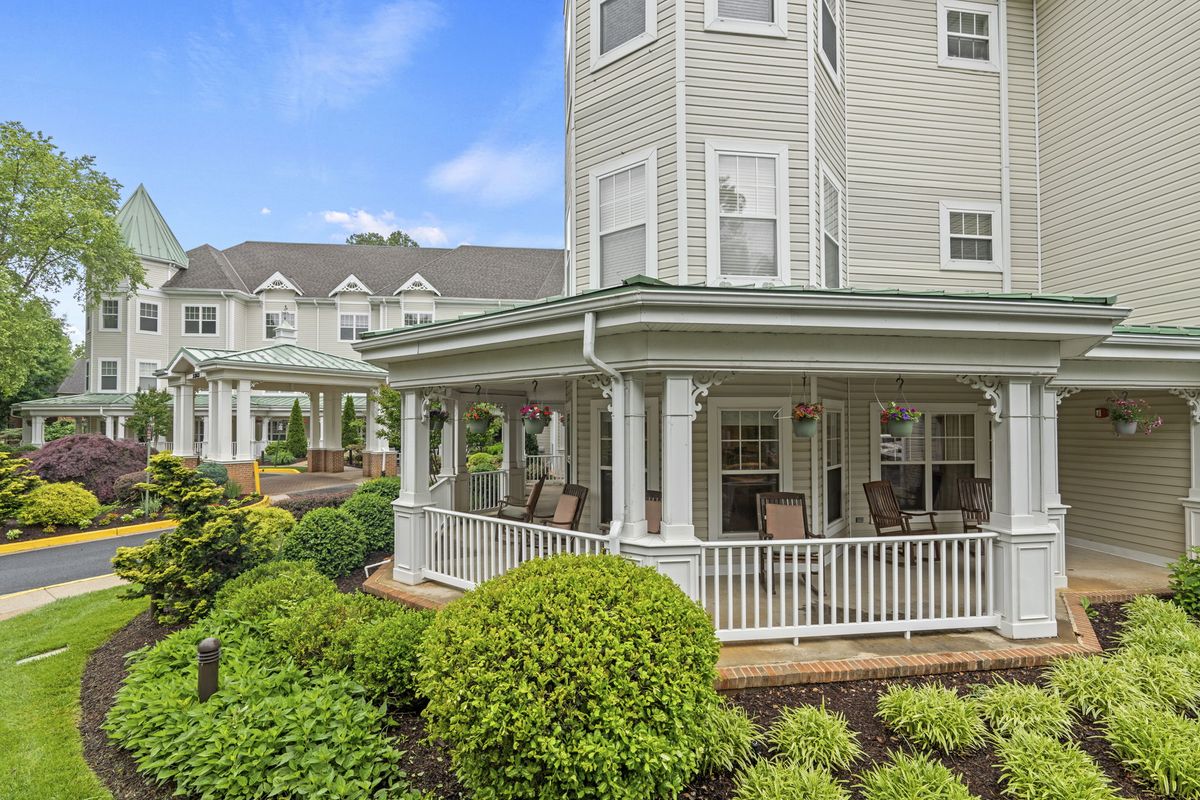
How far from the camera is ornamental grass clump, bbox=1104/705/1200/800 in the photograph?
332 centimetres

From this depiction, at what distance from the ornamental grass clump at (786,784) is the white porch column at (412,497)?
4642mm

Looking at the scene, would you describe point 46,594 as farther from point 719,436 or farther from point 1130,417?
point 1130,417

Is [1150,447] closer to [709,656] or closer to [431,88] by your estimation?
[709,656]

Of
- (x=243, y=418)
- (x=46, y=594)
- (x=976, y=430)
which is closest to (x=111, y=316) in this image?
(x=243, y=418)

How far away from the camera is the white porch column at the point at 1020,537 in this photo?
5141 millimetres

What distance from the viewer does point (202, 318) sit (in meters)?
24.4

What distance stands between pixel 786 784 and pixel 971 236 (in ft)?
30.4

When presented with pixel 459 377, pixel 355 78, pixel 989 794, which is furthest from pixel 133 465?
pixel 989 794

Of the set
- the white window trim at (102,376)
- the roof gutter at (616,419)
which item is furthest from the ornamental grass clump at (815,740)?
the white window trim at (102,376)

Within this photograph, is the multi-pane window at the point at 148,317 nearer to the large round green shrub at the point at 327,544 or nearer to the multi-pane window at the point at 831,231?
the large round green shrub at the point at 327,544

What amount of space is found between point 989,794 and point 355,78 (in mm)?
20075

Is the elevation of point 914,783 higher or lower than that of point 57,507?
lower

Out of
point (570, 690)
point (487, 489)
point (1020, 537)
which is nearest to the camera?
point (570, 690)

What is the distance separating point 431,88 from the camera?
61.4 feet
